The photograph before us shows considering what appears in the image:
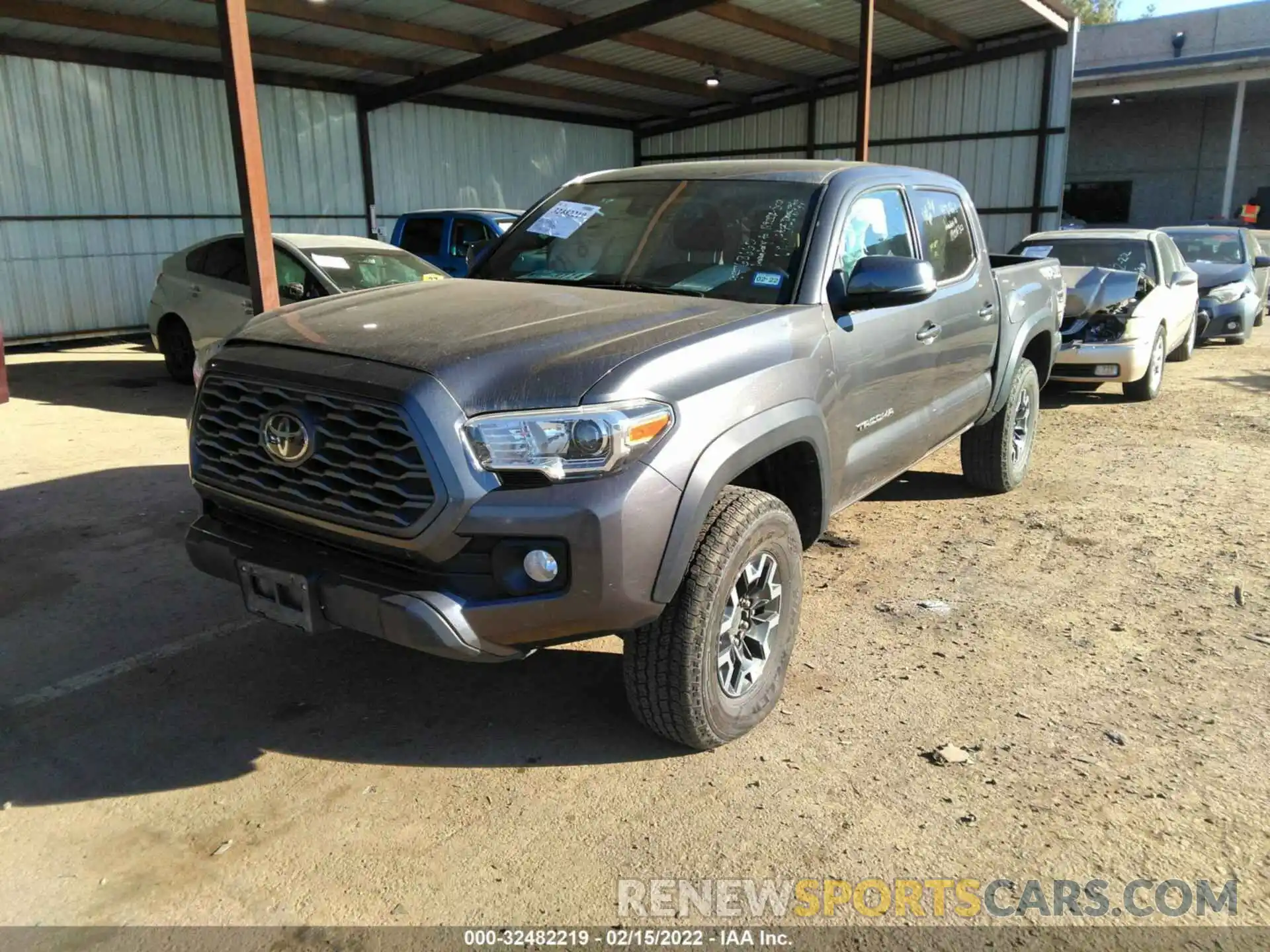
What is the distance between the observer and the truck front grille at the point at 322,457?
263 centimetres

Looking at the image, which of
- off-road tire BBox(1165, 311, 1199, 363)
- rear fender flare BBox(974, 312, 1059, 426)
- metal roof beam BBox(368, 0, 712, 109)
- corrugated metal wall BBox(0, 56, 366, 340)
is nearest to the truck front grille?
rear fender flare BBox(974, 312, 1059, 426)

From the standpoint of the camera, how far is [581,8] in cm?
1455

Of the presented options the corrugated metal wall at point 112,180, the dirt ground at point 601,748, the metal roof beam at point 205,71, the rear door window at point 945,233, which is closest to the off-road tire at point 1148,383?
the dirt ground at point 601,748

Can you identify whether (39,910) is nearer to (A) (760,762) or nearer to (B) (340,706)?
(B) (340,706)

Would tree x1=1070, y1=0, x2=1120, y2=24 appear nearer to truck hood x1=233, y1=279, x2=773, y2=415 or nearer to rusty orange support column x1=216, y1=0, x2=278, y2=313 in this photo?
rusty orange support column x1=216, y1=0, x2=278, y2=313

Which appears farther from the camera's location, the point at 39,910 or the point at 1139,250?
the point at 1139,250

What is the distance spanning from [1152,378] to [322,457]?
891 cm

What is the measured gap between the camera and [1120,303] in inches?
349

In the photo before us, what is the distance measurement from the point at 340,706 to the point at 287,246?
6.49 meters

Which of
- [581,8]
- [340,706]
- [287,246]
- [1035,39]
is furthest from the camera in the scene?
[1035,39]

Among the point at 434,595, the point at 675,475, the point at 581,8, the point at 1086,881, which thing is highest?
the point at 581,8

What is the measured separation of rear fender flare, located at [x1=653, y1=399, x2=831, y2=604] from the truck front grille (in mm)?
701

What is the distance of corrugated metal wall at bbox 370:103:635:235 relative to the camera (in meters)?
18.1

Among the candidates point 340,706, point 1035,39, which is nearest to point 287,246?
point 340,706
